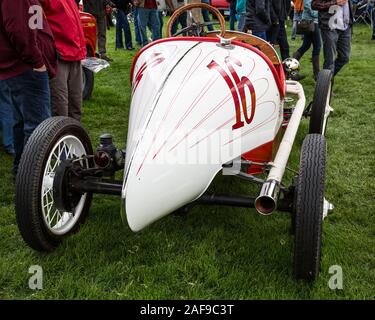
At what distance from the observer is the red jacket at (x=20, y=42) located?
3.08 m

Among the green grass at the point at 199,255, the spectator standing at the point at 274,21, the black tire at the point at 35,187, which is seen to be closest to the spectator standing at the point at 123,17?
the spectator standing at the point at 274,21

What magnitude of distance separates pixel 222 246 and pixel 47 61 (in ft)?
6.19

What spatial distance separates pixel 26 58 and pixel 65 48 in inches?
28.9

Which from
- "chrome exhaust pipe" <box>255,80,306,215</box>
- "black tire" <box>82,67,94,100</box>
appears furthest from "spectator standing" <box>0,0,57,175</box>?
"black tire" <box>82,67,94,100</box>

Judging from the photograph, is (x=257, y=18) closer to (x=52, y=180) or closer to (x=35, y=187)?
(x=52, y=180)

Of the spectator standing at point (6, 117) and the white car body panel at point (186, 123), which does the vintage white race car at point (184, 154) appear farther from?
the spectator standing at point (6, 117)

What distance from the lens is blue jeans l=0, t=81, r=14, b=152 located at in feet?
14.2

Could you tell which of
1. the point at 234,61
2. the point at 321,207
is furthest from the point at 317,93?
the point at 321,207

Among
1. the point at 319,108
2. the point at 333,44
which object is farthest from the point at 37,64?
the point at 333,44

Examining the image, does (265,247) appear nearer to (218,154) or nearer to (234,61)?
(218,154)

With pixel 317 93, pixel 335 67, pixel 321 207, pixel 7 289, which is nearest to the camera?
pixel 321 207

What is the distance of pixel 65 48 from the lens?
3.92m

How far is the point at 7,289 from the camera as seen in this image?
2.61 meters

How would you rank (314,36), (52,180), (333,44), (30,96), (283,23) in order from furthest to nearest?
1. (283,23)
2. (314,36)
3. (333,44)
4. (30,96)
5. (52,180)
